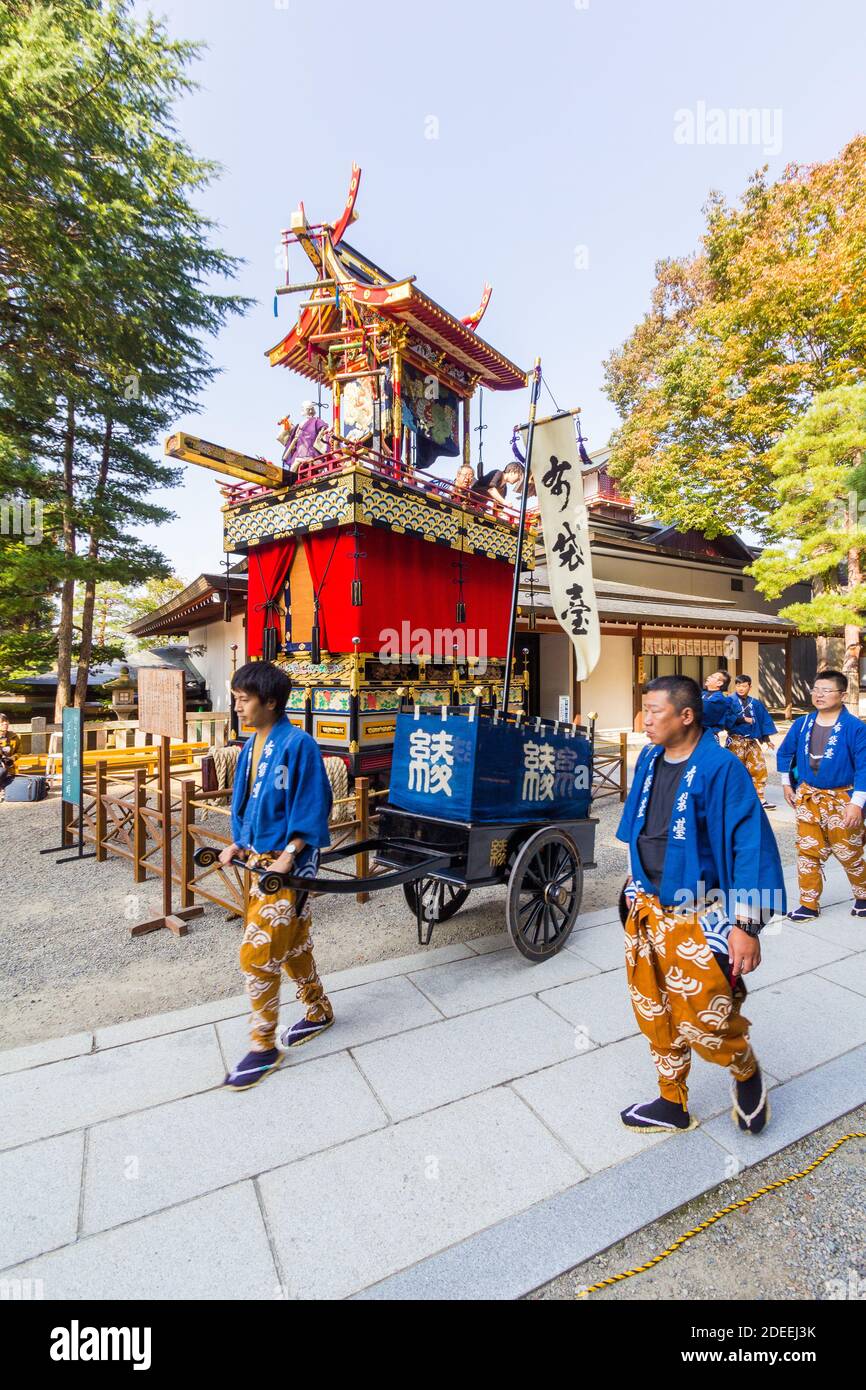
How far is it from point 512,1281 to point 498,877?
2.27 m

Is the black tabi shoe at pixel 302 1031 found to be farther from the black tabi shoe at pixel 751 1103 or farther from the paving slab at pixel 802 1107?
the black tabi shoe at pixel 751 1103

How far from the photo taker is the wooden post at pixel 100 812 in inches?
262

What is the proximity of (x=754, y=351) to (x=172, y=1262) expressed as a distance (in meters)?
22.8

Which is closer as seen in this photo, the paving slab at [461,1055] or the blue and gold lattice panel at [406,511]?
the paving slab at [461,1055]

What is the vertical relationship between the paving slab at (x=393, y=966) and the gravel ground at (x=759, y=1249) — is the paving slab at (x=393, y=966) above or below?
below

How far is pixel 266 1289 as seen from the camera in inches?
74.5

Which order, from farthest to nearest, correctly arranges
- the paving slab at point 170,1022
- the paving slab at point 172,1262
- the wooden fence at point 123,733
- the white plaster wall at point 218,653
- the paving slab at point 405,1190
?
the white plaster wall at point 218,653
the wooden fence at point 123,733
the paving slab at point 170,1022
the paving slab at point 405,1190
the paving slab at point 172,1262

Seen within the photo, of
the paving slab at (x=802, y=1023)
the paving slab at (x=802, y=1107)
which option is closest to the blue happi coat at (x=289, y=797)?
the paving slab at (x=802, y=1107)

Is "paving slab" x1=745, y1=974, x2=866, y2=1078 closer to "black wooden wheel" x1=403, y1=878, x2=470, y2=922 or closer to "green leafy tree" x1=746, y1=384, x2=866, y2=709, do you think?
"black wooden wheel" x1=403, y1=878, x2=470, y2=922

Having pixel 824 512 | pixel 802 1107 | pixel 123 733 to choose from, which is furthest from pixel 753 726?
pixel 123 733

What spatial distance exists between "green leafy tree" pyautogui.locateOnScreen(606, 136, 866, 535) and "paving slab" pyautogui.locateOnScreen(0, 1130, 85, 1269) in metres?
20.2

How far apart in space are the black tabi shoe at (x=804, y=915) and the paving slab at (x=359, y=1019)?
134 inches

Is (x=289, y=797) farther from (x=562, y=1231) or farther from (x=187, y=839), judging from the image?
(x=187, y=839)
